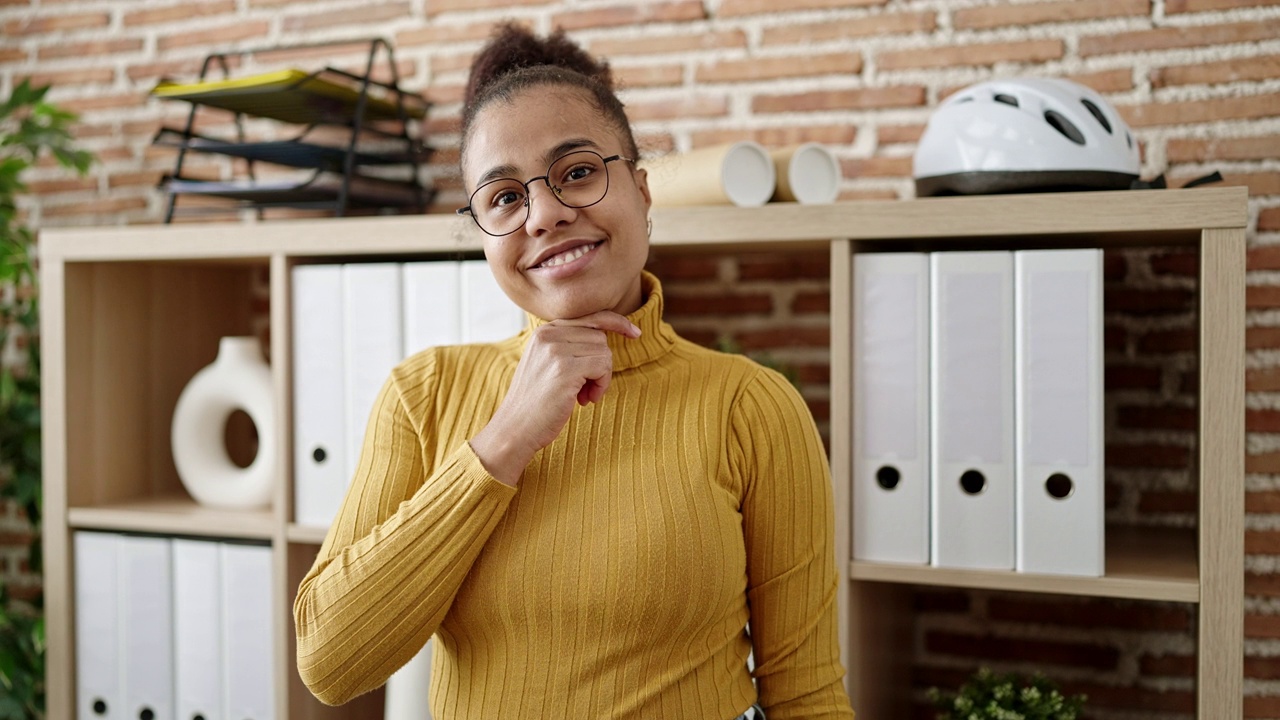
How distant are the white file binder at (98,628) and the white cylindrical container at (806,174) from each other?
4.40 feet

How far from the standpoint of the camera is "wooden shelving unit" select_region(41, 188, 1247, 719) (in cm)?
136

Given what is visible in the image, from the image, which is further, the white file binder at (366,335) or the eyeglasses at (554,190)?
the white file binder at (366,335)

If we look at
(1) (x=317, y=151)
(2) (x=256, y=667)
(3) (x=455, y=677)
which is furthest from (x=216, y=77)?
(3) (x=455, y=677)

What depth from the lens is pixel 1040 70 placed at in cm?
179

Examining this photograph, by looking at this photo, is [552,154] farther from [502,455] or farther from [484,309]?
[484,309]

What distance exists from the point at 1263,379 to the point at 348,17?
182 centimetres

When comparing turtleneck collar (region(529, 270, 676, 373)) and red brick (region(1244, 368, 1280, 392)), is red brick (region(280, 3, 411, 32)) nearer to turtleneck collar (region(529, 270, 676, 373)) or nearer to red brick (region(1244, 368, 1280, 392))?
turtleneck collar (region(529, 270, 676, 373))

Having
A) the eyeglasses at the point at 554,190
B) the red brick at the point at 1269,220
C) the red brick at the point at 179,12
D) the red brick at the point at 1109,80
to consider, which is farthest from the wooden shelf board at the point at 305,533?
the red brick at the point at 1269,220

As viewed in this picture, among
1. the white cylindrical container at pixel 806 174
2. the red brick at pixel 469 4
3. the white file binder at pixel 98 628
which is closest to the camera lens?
the white cylindrical container at pixel 806 174

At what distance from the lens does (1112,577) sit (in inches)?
56.6

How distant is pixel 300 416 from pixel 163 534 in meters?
0.40

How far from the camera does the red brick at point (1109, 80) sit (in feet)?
5.74

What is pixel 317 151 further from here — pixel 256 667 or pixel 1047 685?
pixel 1047 685

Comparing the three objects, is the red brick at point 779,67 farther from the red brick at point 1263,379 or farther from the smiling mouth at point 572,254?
the smiling mouth at point 572,254
